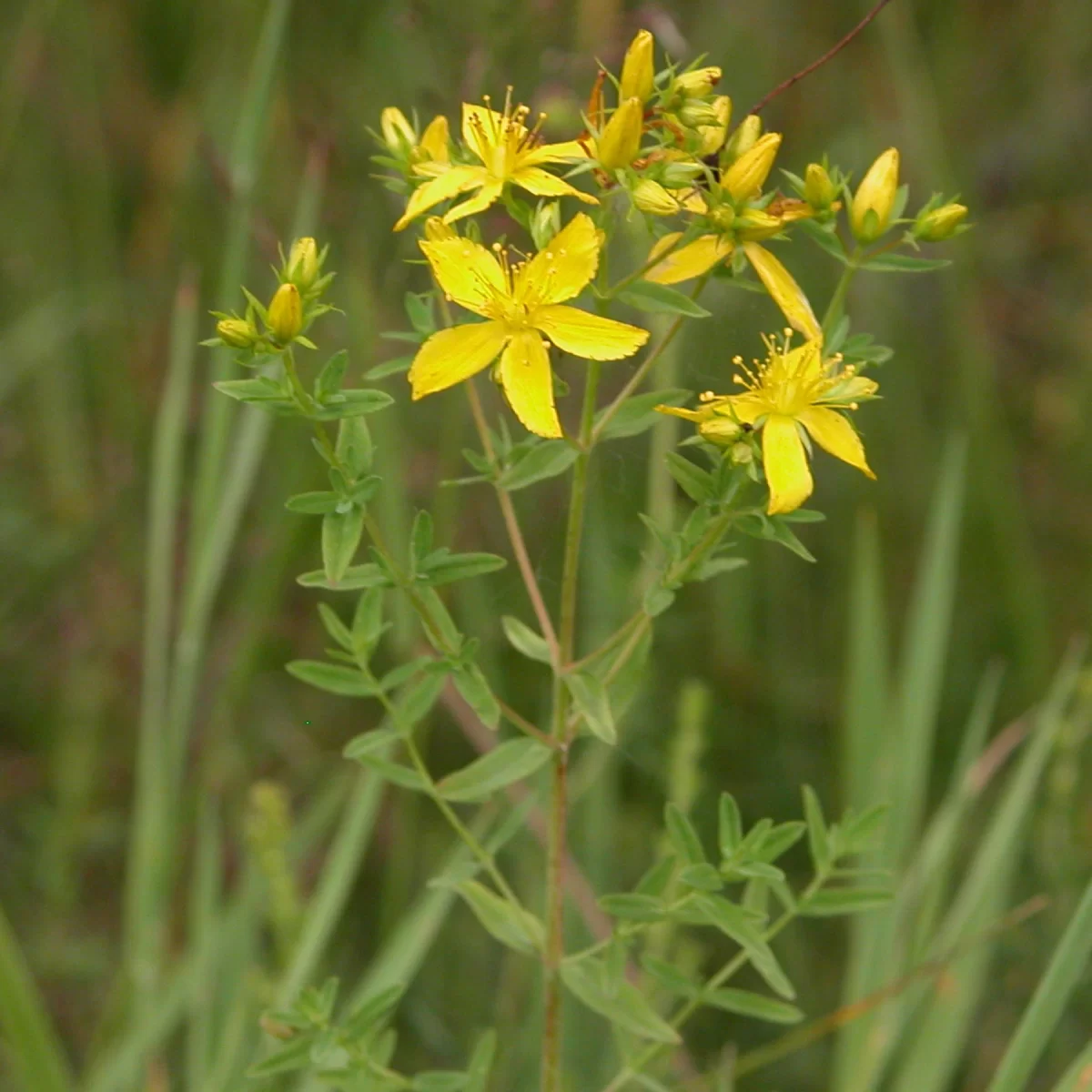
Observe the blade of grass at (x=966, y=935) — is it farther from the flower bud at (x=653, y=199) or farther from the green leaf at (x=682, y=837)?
the flower bud at (x=653, y=199)

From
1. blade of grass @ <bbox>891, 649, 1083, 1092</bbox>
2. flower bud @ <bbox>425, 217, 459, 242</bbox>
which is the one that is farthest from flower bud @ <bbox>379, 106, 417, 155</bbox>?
blade of grass @ <bbox>891, 649, 1083, 1092</bbox>

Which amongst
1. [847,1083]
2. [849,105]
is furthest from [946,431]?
[847,1083]

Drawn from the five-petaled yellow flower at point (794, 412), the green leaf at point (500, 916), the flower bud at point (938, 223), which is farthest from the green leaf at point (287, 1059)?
the flower bud at point (938, 223)

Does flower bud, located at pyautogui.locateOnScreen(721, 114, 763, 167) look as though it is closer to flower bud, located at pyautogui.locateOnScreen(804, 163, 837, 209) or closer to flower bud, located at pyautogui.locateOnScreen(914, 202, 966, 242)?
flower bud, located at pyautogui.locateOnScreen(804, 163, 837, 209)

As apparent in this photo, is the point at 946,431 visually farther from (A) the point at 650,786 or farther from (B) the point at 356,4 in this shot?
(B) the point at 356,4

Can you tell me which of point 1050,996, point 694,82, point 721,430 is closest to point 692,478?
point 721,430

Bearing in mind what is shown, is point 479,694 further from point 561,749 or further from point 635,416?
point 635,416
